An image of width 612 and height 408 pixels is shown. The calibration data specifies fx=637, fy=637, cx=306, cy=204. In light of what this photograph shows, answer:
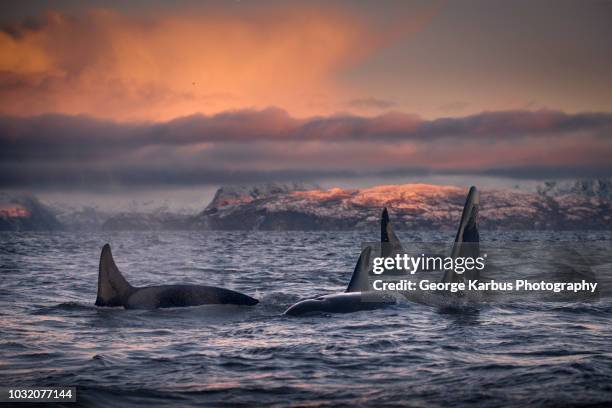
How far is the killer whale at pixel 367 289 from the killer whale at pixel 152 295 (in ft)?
7.51

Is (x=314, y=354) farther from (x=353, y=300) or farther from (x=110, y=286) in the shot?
(x=110, y=286)

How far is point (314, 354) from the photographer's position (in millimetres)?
12703

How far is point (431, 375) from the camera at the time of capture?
11031mm

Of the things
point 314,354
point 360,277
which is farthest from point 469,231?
point 314,354

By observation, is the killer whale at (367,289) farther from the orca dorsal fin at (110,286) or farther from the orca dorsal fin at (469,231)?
the orca dorsal fin at (110,286)

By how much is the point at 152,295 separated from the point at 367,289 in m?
6.56

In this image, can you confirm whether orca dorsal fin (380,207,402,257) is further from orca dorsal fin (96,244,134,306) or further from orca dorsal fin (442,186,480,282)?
orca dorsal fin (96,244,134,306)

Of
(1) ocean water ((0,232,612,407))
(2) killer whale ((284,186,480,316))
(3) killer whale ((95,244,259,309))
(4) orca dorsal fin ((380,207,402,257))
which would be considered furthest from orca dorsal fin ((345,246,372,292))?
(4) orca dorsal fin ((380,207,402,257))

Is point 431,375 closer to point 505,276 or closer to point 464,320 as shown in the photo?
point 464,320

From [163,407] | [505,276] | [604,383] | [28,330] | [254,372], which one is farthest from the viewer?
[505,276]

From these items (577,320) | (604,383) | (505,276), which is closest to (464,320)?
(577,320)

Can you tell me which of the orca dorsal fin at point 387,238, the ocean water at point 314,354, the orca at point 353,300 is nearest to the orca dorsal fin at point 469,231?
the ocean water at point 314,354

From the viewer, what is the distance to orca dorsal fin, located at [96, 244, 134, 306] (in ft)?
61.9

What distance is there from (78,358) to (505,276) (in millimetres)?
24685
